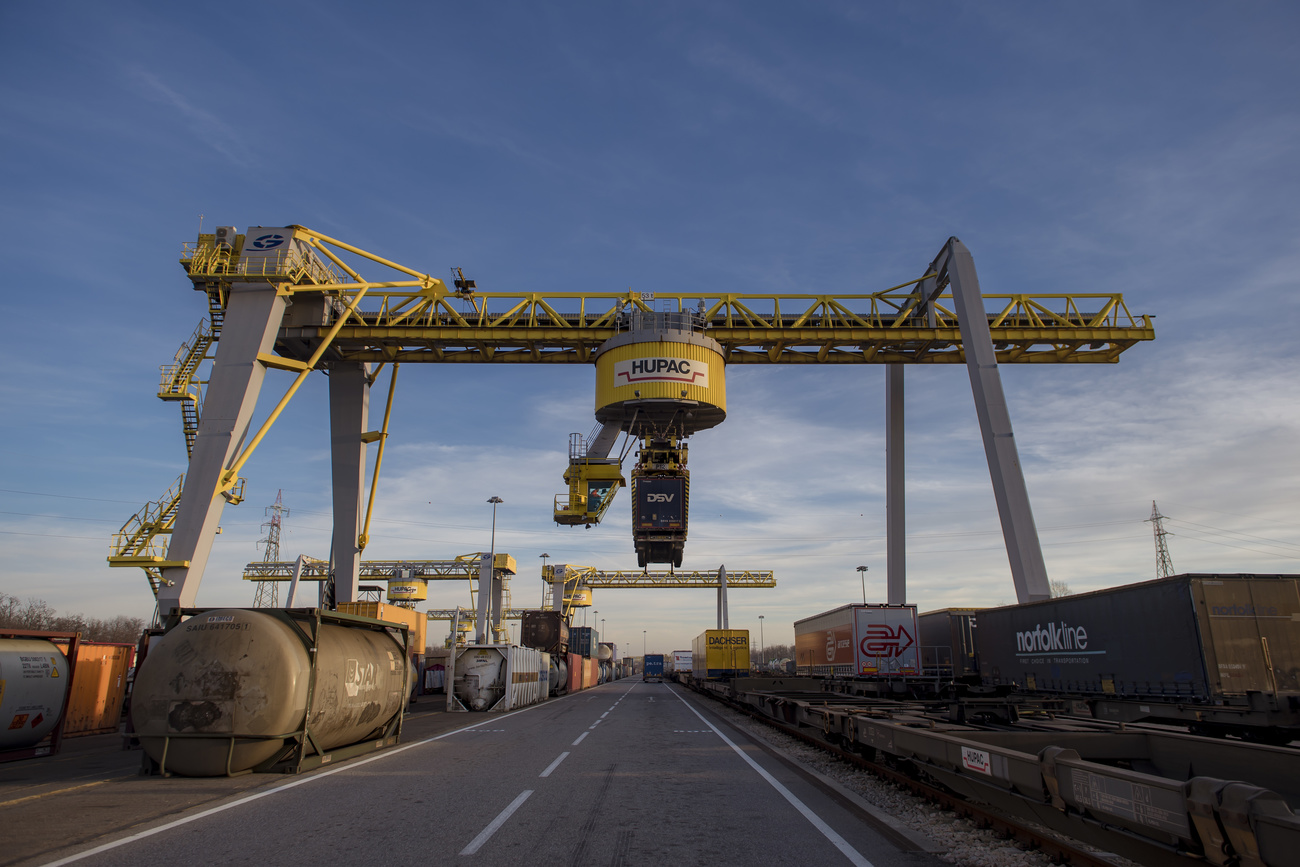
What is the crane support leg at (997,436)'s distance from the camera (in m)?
23.1

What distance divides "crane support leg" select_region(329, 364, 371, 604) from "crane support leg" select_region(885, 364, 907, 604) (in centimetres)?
2509

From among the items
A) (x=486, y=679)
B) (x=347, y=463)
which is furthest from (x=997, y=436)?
(x=347, y=463)

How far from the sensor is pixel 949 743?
766 cm

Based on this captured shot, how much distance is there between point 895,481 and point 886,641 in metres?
12.3

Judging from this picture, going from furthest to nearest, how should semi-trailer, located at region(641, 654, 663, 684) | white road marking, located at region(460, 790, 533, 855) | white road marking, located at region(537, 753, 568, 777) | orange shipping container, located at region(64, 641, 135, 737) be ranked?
semi-trailer, located at region(641, 654, 663, 684)
orange shipping container, located at region(64, 641, 135, 737)
white road marking, located at region(537, 753, 568, 777)
white road marking, located at region(460, 790, 533, 855)

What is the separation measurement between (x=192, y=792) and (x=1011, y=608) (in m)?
19.8

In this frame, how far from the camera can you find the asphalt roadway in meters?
6.76

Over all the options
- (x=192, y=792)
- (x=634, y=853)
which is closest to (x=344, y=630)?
(x=192, y=792)

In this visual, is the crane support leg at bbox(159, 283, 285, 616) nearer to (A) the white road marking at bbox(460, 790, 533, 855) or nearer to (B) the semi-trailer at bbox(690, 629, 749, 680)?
(A) the white road marking at bbox(460, 790, 533, 855)

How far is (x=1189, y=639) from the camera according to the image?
13031 mm

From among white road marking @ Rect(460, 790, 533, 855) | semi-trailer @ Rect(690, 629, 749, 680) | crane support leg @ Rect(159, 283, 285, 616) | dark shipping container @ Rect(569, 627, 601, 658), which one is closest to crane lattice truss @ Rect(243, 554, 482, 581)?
dark shipping container @ Rect(569, 627, 601, 658)

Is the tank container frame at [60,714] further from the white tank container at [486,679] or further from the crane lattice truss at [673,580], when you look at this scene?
the crane lattice truss at [673,580]

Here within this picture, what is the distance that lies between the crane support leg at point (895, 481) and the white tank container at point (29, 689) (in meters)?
31.0

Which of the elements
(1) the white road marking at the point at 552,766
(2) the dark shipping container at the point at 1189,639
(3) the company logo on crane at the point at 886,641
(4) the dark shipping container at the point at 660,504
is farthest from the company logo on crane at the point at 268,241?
(2) the dark shipping container at the point at 1189,639
